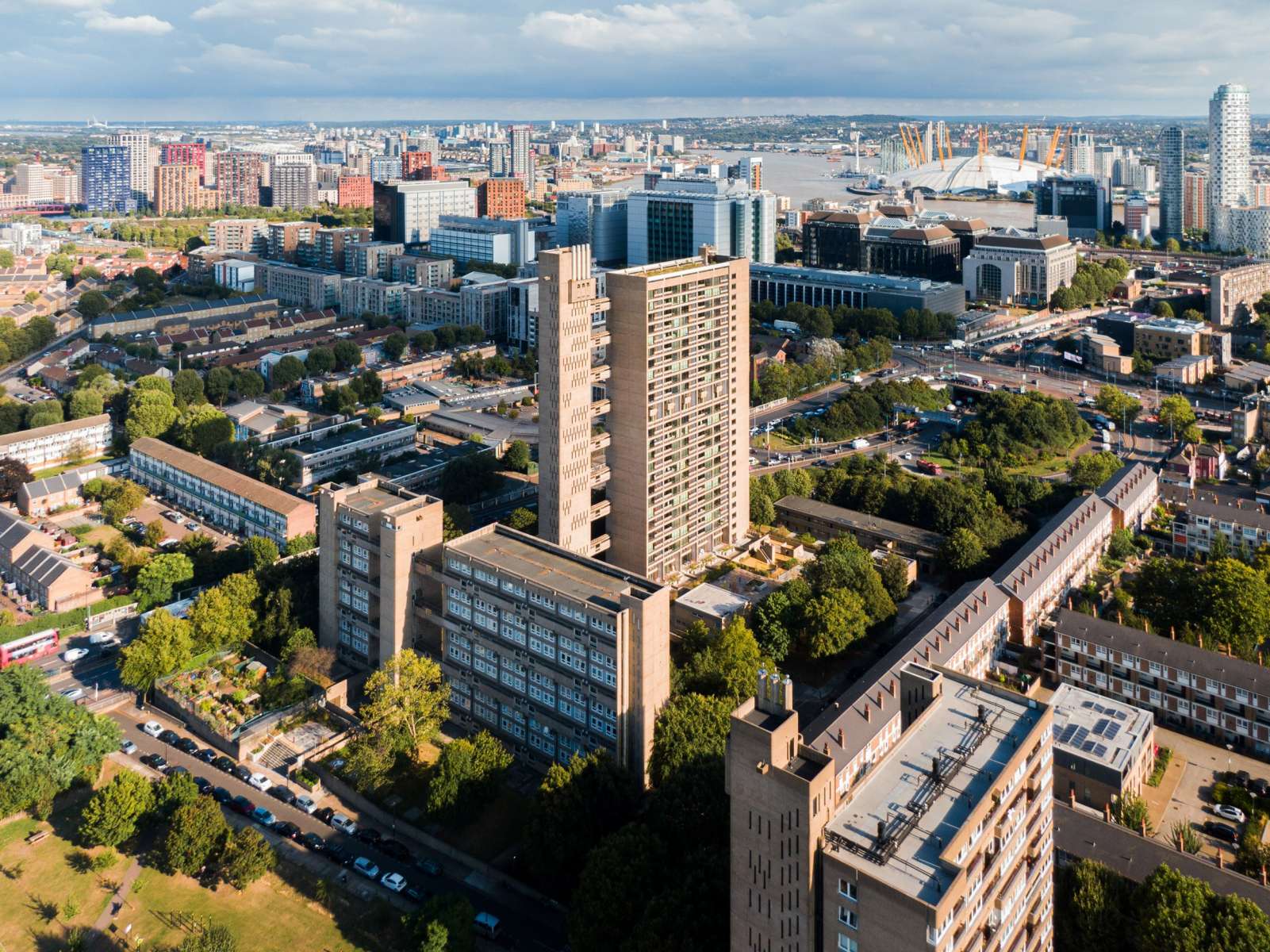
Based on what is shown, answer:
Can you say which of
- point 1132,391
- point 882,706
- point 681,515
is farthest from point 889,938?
point 1132,391

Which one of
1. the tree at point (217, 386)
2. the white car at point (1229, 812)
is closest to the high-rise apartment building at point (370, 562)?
the white car at point (1229, 812)

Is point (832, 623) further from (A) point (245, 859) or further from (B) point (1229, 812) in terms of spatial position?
(A) point (245, 859)

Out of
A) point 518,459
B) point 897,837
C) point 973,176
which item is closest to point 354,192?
point 973,176

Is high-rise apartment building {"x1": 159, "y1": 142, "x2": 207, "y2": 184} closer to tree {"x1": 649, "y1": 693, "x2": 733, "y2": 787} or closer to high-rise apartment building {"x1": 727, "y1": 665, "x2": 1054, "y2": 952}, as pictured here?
tree {"x1": 649, "y1": 693, "x2": 733, "y2": 787}

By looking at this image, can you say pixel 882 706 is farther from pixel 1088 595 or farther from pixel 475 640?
pixel 1088 595

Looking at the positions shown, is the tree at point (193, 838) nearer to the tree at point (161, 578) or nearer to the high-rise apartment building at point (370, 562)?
the high-rise apartment building at point (370, 562)

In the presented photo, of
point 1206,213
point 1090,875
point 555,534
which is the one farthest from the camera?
point 1206,213
